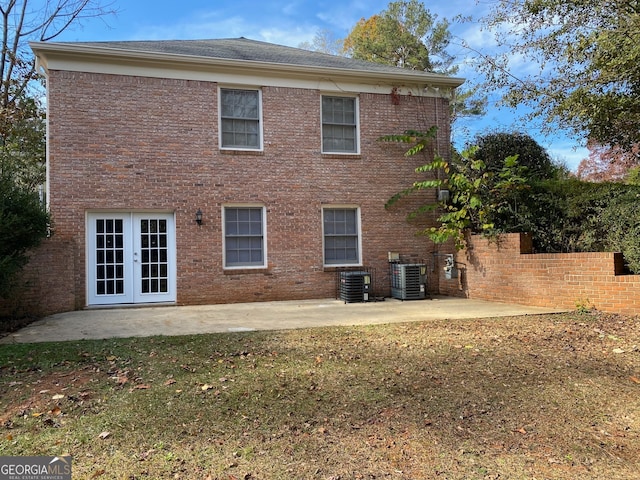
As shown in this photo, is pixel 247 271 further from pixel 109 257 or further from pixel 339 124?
pixel 339 124

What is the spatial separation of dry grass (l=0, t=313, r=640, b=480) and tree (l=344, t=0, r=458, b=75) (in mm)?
21645

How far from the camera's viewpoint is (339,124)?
11469mm

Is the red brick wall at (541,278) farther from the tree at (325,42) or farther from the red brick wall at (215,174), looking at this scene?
the tree at (325,42)

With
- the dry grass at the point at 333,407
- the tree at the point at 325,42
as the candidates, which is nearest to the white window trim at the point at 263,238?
the dry grass at the point at 333,407

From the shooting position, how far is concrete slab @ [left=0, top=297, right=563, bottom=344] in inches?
273

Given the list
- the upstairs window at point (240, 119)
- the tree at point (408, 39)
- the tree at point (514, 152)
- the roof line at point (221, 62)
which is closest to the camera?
the roof line at point (221, 62)

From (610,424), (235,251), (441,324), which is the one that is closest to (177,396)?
(610,424)

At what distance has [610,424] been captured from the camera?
3.25 meters

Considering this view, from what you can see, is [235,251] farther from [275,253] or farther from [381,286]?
[381,286]

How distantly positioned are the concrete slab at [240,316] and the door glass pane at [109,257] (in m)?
0.62

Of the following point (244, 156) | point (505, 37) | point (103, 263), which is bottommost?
point (103, 263)

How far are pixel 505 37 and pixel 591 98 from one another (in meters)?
2.28

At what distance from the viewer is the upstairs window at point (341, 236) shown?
11.3 m

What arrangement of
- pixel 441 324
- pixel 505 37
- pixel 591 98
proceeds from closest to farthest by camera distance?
pixel 441 324
pixel 591 98
pixel 505 37
